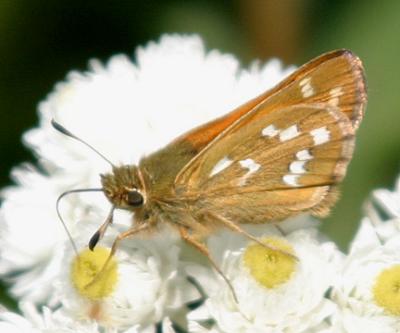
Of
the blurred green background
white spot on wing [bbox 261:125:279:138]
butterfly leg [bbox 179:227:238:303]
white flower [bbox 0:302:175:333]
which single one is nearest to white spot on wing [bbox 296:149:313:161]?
white spot on wing [bbox 261:125:279:138]

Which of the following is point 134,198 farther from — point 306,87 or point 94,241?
point 306,87

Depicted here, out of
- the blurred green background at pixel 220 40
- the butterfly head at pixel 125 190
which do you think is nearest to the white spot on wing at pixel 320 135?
the butterfly head at pixel 125 190

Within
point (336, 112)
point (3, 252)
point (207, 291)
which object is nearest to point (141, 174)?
point (207, 291)

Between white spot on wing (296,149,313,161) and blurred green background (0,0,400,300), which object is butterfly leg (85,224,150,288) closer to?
white spot on wing (296,149,313,161)

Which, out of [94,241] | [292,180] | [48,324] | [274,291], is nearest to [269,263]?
[274,291]

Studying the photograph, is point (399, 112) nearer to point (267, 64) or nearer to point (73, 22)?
point (267, 64)

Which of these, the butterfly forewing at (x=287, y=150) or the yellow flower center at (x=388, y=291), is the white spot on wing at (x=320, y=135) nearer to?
the butterfly forewing at (x=287, y=150)
